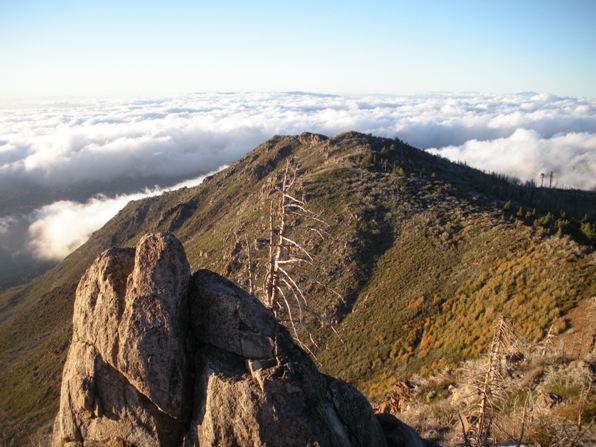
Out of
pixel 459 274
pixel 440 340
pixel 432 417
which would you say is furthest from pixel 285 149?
pixel 432 417

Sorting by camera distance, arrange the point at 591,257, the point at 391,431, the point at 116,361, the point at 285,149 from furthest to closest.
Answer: the point at 285,149
the point at 591,257
the point at 391,431
the point at 116,361

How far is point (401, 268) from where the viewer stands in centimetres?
5272

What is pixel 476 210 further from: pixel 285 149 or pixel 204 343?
pixel 285 149

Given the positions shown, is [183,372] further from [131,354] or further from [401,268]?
[401,268]

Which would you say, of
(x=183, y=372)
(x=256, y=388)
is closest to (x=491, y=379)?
(x=256, y=388)

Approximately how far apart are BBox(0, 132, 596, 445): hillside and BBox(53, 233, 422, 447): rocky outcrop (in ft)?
11.5

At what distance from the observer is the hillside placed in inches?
1368

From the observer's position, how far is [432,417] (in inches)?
796

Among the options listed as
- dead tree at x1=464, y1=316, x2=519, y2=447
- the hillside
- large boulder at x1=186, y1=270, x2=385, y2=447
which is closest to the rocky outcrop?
large boulder at x1=186, y1=270, x2=385, y2=447

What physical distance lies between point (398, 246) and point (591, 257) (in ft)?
82.3

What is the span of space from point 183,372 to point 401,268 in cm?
4607

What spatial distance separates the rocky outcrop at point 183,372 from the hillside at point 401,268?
3502 millimetres

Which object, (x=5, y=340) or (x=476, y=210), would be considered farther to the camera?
(x=5, y=340)

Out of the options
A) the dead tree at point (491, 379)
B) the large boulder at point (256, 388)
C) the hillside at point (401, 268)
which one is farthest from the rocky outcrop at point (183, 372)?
the hillside at point (401, 268)
